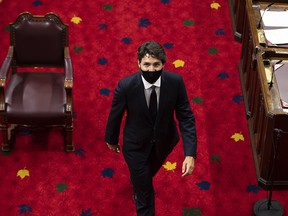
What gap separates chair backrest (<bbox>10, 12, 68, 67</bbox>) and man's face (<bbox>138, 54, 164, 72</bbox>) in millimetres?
1456

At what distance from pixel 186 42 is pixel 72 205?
1.90m

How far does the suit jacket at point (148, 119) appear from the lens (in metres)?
4.36

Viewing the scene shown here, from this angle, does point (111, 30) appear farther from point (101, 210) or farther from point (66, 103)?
point (101, 210)

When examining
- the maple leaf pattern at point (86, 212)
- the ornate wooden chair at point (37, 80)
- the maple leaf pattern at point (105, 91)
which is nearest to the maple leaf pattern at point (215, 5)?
the maple leaf pattern at point (105, 91)

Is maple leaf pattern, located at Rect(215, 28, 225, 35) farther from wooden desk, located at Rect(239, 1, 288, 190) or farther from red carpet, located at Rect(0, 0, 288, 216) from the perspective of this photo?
wooden desk, located at Rect(239, 1, 288, 190)

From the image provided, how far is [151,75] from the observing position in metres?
4.26

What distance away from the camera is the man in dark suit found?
14.0 ft

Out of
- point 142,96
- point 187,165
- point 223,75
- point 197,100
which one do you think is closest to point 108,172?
point 197,100

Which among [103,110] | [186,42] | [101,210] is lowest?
[101,210]

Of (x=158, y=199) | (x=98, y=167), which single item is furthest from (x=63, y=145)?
(x=158, y=199)

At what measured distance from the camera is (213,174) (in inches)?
213

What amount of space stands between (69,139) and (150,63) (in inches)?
57.9

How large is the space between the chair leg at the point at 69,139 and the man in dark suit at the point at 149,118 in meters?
0.83

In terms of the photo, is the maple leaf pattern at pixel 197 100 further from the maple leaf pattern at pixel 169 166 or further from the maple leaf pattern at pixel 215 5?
the maple leaf pattern at pixel 215 5
